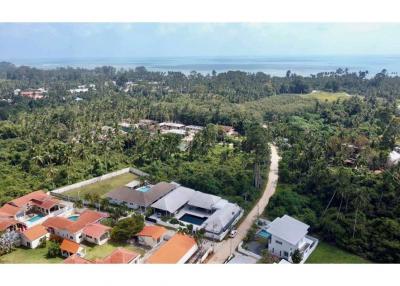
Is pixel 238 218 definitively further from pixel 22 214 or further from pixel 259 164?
pixel 22 214

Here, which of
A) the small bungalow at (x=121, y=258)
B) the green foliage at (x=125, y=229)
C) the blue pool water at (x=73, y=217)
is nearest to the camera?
the small bungalow at (x=121, y=258)

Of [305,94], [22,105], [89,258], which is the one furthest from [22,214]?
[305,94]

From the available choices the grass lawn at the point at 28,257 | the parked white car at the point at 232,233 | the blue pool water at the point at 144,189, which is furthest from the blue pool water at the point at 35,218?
the parked white car at the point at 232,233

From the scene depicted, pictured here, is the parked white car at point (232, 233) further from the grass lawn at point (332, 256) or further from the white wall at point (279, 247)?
the grass lawn at point (332, 256)

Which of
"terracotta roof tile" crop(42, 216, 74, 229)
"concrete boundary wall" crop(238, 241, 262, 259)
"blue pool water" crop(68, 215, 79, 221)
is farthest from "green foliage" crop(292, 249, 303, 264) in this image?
"blue pool water" crop(68, 215, 79, 221)

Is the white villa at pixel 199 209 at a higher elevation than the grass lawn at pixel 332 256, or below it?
higher

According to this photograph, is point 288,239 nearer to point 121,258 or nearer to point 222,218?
point 222,218

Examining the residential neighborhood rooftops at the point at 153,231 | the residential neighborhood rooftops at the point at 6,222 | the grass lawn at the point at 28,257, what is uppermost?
the residential neighborhood rooftops at the point at 153,231

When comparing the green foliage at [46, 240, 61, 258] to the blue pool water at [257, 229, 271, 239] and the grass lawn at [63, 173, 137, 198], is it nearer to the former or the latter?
the grass lawn at [63, 173, 137, 198]
